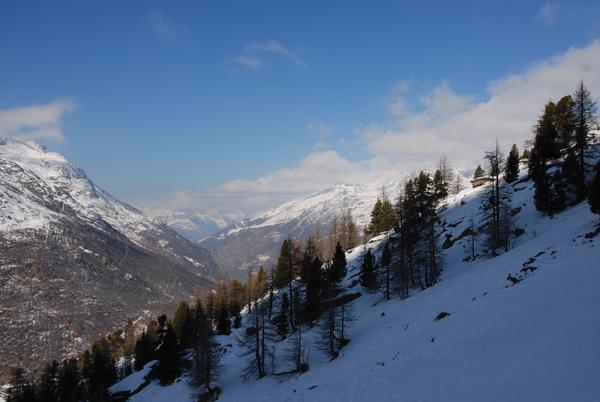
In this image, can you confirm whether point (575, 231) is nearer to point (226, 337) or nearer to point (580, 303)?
point (580, 303)

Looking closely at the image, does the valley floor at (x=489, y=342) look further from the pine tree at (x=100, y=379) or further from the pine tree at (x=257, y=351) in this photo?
the pine tree at (x=100, y=379)

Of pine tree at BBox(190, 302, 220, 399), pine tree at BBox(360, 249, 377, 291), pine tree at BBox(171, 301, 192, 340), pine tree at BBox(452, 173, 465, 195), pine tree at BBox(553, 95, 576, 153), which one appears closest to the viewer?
pine tree at BBox(190, 302, 220, 399)

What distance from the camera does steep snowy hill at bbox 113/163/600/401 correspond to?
1892 centimetres

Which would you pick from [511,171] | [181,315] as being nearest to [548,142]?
[511,171]

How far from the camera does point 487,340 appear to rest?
25.1m

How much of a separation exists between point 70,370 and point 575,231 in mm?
98788

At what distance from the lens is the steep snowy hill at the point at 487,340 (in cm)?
1892

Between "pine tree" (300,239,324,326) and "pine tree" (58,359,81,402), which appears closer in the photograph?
"pine tree" (300,239,324,326)

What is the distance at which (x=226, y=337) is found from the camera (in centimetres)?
7581

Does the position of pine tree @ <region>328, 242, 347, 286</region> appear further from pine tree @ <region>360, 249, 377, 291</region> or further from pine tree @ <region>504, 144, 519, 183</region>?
pine tree @ <region>504, 144, 519, 183</region>

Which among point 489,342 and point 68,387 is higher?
point 489,342

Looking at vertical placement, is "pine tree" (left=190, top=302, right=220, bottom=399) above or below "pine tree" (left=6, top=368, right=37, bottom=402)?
above

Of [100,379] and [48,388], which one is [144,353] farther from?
[48,388]

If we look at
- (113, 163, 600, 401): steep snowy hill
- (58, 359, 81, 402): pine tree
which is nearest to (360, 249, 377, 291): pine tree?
(113, 163, 600, 401): steep snowy hill
